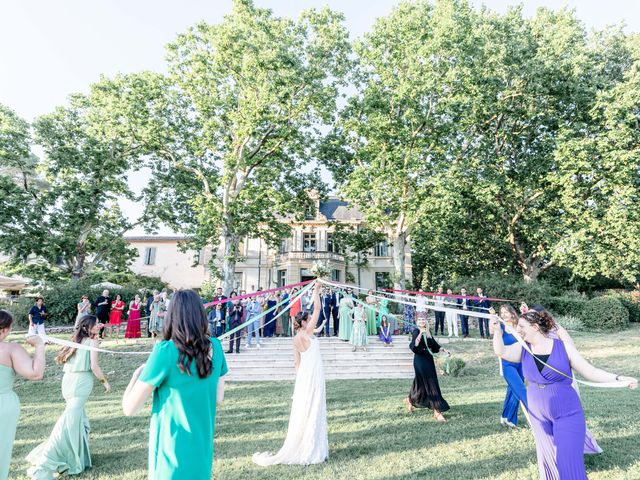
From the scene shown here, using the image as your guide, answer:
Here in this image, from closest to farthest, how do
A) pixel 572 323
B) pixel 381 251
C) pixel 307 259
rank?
pixel 572 323 < pixel 307 259 < pixel 381 251

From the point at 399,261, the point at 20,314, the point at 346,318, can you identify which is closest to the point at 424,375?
the point at 346,318

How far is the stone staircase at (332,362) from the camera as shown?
527 inches

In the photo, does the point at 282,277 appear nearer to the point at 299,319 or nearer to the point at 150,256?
the point at 150,256

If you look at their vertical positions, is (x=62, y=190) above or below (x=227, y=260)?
above

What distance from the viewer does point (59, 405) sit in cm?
984

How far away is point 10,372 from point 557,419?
537 centimetres

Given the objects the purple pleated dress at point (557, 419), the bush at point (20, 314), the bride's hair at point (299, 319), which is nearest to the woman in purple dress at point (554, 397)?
the purple pleated dress at point (557, 419)

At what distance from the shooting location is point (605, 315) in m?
21.7

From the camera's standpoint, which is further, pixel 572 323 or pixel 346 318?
pixel 572 323

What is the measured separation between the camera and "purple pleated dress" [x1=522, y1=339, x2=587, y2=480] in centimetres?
385

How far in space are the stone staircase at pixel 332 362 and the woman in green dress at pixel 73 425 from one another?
294 inches

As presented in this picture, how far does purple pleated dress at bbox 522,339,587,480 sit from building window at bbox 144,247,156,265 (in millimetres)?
47963

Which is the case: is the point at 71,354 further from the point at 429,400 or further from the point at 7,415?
the point at 429,400

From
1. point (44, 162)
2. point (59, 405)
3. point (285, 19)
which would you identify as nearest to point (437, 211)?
point (285, 19)
